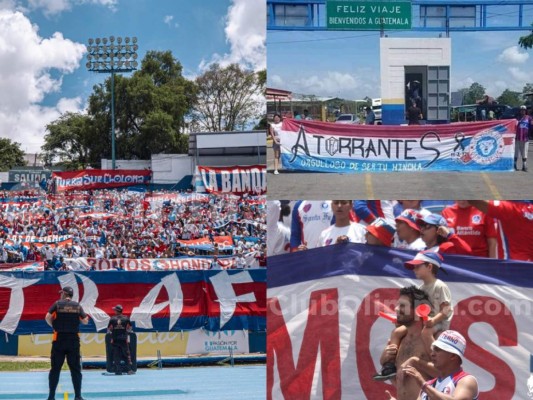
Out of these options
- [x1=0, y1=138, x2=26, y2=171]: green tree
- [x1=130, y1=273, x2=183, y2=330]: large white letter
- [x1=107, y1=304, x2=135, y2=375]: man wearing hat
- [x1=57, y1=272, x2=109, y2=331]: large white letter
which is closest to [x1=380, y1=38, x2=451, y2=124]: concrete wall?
[x1=107, y1=304, x2=135, y2=375]: man wearing hat

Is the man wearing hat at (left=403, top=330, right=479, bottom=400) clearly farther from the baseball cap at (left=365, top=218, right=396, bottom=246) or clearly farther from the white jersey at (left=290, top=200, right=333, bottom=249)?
the white jersey at (left=290, top=200, right=333, bottom=249)

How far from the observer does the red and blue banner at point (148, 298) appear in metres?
11.9

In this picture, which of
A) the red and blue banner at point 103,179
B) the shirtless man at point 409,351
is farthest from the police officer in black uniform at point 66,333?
the red and blue banner at point 103,179

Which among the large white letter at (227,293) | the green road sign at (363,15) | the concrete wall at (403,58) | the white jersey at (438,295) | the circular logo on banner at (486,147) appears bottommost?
the large white letter at (227,293)

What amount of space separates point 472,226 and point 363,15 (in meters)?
1.78

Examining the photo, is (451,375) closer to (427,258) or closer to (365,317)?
(427,258)

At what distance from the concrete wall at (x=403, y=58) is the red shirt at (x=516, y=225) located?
1218 millimetres

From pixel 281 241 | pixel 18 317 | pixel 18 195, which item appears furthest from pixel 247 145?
pixel 281 241

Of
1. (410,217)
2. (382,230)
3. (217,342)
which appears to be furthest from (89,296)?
(410,217)

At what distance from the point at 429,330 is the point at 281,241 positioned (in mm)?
1121

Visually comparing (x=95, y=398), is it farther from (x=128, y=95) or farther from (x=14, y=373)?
(x=128, y=95)

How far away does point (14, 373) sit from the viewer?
34.5 feet

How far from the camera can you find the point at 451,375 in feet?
14.4

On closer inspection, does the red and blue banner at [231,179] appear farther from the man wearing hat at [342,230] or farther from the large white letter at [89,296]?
the man wearing hat at [342,230]
